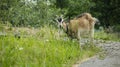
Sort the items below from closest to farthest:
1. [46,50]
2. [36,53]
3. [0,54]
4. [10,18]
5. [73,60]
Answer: [0,54], [36,53], [46,50], [73,60], [10,18]

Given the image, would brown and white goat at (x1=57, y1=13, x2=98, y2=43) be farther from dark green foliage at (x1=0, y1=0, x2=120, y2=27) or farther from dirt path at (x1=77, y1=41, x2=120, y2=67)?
dark green foliage at (x1=0, y1=0, x2=120, y2=27)

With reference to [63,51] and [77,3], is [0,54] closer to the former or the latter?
[63,51]

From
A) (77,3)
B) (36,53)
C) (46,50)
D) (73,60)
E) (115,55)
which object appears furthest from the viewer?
(77,3)

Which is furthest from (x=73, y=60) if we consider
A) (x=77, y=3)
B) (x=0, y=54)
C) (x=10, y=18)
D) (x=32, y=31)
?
(x=77, y=3)

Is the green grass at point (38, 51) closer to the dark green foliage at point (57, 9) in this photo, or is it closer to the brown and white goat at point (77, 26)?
the brown and white goat at point (77, 26)

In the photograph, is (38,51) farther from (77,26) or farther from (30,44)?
(77,26)

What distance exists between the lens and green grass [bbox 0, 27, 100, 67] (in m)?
8.67

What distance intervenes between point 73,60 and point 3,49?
8.45 feet

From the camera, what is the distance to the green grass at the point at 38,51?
341 inches

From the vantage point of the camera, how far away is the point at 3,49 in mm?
8680

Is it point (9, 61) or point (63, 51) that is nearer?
point (9, 61)

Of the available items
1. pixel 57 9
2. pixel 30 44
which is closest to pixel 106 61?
pixel 30 44

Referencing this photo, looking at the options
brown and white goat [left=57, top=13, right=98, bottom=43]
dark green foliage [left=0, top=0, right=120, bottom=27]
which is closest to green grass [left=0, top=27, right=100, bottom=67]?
brown and white goat [left=57, top=13, right=98, bottom=43]

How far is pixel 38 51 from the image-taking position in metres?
9.41
